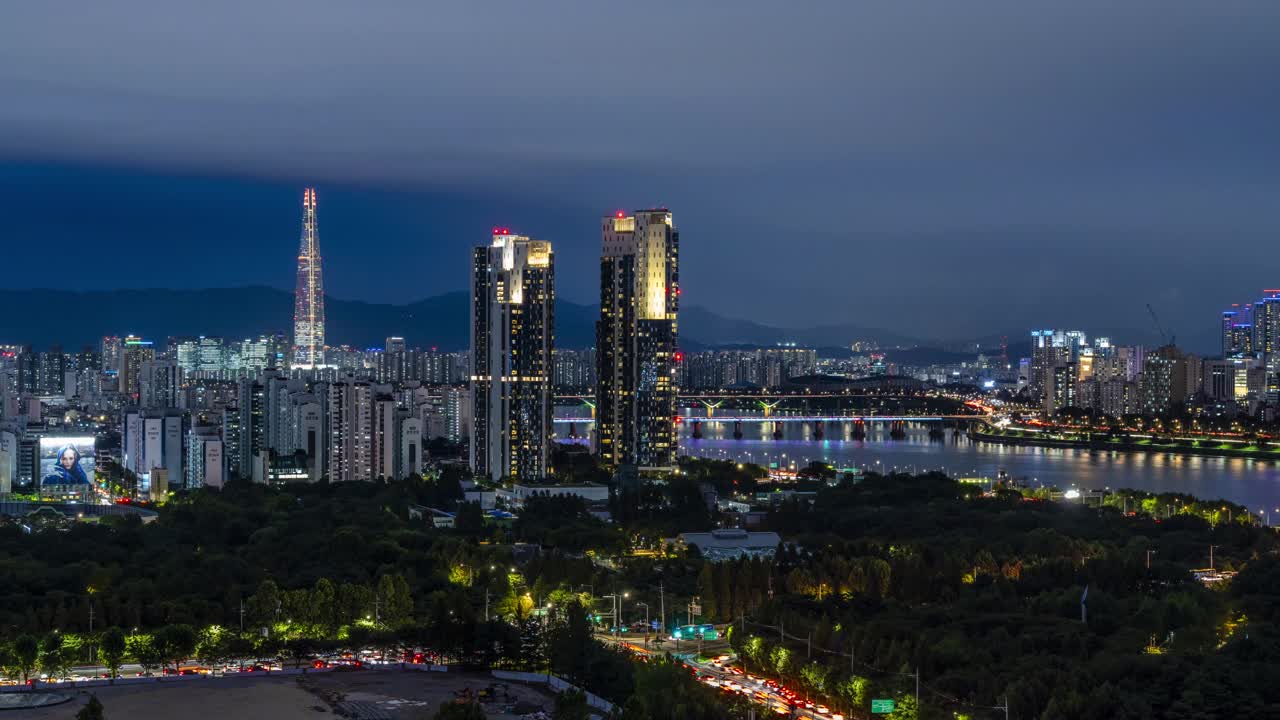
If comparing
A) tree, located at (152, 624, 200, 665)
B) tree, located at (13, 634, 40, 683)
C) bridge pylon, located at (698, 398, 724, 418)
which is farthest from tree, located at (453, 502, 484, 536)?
bridge pylon, located at (698, 398, 724, 418)

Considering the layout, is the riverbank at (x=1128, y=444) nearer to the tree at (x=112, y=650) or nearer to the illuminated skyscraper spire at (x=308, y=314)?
the illuminated skyscraper spire at (x=308, y=314)

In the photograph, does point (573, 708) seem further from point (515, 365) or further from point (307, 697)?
point (515, 365)

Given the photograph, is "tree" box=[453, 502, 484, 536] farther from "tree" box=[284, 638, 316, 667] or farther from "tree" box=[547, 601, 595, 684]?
"tree" box=[547, 601, 595, 684]

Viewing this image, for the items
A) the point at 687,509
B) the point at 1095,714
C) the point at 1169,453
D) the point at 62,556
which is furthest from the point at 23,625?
the point at 1169,453

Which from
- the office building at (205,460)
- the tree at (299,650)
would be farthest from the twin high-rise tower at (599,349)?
the tree at (299,650)

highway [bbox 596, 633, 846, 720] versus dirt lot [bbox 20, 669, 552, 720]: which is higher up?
highway [bbox 596, 633, 846, 720]

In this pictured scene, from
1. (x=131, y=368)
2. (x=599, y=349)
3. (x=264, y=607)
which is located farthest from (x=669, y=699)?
(x=131, y=368)

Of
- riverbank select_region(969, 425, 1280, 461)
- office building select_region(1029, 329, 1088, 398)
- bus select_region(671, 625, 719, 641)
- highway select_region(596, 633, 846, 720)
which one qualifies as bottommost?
highway select_region(596, 633, 846, 720)
